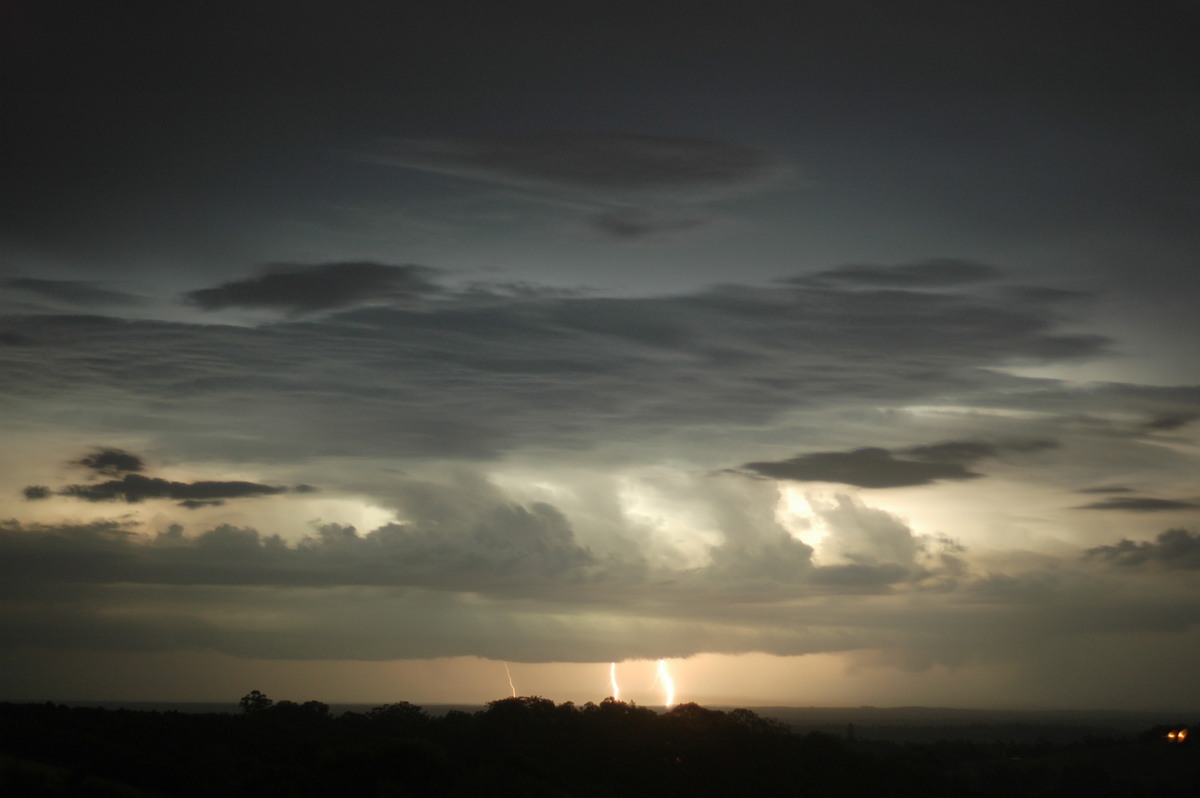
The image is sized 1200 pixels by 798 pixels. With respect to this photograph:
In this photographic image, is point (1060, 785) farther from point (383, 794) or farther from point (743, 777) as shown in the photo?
point (383, 794)

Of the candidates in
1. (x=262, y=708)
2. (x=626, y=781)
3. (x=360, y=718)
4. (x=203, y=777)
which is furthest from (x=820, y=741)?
(x=262, y=708)

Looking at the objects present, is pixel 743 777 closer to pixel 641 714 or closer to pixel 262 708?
pixel 641 714

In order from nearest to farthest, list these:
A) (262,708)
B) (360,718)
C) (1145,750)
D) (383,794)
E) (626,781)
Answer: (383,794) → (626,781) → (360,718) → (262,708) → (1145,750)

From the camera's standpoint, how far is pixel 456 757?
271 ft

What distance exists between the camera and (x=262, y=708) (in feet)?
387

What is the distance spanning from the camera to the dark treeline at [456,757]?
68188mm

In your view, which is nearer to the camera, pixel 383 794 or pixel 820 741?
pixel 383 794

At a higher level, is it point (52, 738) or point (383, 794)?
point (52, 738)

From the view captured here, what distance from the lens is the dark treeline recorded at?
224 feet

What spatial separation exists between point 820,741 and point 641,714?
1843 cm

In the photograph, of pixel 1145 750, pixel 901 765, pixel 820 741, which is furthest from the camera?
pixel 1145 750

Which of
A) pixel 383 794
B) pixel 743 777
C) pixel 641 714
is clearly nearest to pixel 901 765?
pixel 743 777

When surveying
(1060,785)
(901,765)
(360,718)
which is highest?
(360,718)

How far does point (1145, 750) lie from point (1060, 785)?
16.4 m
